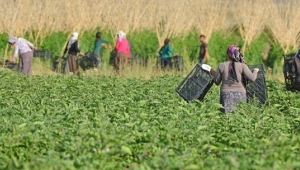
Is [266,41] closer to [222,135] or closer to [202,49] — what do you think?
[202,49]

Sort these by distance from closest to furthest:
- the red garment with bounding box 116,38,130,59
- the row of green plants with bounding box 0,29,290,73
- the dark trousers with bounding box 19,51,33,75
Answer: the dark trousers with bounding box 19,51,33,75, the red garment with bounding box 116,38,130,59, the row of green plants with bounding box 0,29,290,73

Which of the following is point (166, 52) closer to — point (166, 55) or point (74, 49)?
point (166, 55)

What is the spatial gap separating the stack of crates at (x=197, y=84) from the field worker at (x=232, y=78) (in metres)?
0.32

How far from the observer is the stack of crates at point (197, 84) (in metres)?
14.3

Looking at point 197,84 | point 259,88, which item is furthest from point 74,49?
point 197,84

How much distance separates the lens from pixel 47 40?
3247 cm

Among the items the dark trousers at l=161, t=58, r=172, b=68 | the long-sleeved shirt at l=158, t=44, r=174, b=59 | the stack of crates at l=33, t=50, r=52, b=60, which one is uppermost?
the long-sleeved shirt at l=158, t=44, r=174, b=59

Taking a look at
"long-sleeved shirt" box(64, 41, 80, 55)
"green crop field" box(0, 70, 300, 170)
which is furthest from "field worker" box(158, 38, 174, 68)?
"green crop field" box(0, 70, 300, 170)

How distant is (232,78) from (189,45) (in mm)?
18297

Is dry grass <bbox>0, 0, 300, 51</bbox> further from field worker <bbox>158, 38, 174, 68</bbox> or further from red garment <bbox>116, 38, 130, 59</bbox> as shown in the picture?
red garment <bbox>116, 38, 130, 59</bbox>

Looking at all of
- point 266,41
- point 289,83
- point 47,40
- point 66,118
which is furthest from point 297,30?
point 66,118

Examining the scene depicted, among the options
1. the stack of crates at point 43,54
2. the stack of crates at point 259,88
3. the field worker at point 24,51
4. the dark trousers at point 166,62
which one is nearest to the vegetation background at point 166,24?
the dark trousers at point 166,62

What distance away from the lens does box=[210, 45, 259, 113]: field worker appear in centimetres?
1380

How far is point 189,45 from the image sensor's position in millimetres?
32156
